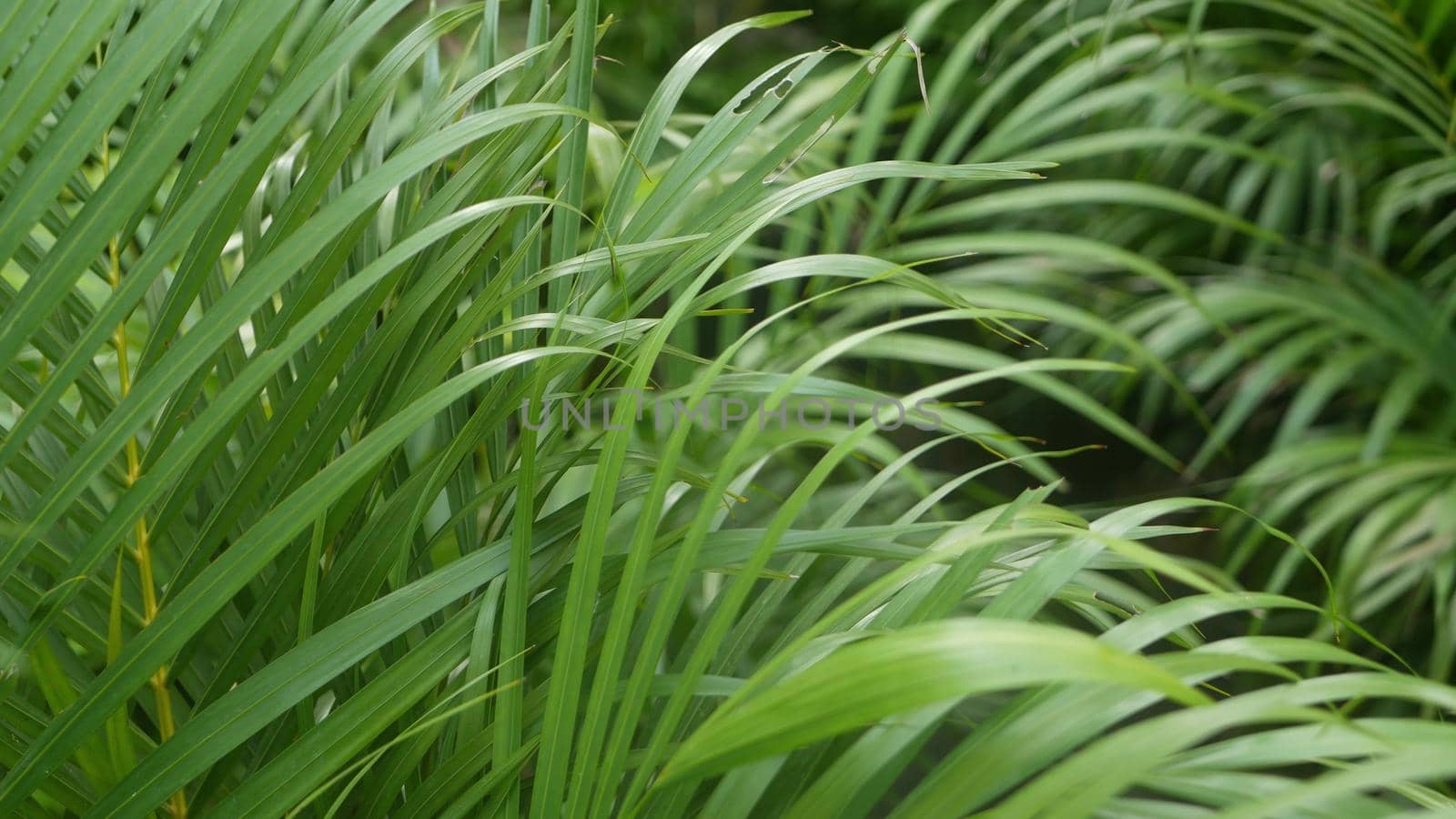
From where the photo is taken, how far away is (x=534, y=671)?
386 mm

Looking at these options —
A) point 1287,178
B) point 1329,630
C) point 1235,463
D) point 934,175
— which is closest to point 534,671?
point 934,175

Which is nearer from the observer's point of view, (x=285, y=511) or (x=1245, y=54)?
(x=285, y=511)

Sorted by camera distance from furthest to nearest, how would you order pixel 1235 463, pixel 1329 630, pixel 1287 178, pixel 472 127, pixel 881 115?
pixel 1235 463 < pixel 1287 178 < pixel 1329 630 < pixel 881 115 < pixel 472 127

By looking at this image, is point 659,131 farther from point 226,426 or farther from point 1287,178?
point 1287,178

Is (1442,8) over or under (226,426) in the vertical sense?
over

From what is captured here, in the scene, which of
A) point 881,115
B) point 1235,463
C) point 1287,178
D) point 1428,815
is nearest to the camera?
point 1428,815

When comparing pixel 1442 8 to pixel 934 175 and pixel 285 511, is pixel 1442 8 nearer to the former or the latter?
pixel 934 175

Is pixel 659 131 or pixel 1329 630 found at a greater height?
pixel 1329 630

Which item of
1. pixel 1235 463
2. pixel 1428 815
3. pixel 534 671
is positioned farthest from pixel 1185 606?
pixel 1235 463

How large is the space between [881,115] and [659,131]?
1.24ft

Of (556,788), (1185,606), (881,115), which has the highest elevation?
(881,115)

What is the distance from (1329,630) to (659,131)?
735mm

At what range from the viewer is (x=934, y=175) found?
0.32m

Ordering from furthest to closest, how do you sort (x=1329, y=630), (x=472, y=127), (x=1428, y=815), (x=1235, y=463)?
(x=1235, y=463) → (x=1329, y=630) → (x=472, y=127) → (x=1428, y=815)
